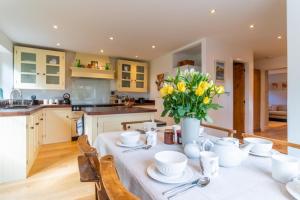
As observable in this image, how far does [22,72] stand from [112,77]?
2.09m

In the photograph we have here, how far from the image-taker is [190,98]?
3.49 ft

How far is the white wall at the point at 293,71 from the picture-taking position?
193 centimetres

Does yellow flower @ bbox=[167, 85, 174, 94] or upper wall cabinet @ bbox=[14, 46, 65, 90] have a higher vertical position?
upper wall cabinet @ bbox=[14, 46, 65, 90]

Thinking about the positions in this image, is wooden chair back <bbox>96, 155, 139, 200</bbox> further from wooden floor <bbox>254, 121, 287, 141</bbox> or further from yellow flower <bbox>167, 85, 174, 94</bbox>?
wooden floor <bbox>254, 121, 287, 141</bbox>

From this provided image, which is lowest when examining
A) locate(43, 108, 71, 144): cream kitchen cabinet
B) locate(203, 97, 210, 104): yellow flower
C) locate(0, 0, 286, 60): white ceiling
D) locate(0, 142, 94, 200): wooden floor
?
locate(0, 142, 94, 200): wooden floor

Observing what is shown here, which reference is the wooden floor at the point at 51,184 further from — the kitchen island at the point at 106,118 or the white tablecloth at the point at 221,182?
the white tablecloth at the point at 221,182

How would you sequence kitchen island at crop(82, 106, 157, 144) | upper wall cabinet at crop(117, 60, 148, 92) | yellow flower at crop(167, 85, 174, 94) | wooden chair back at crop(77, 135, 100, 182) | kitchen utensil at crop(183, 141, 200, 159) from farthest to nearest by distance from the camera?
upper wall cabinet at crop(117, 60, 148, 92)
kitchen island at crop(82, 106, 157, 144)
yellow flower at crop(167, 85, 174, 94)
kitchen utensil at crop(183, 141, 200, 159)
wooden chair back at crop(77, 135, 100, 182)

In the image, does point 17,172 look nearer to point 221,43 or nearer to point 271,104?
point 221,43

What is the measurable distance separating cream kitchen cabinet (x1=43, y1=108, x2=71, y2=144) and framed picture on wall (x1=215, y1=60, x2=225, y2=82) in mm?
3496

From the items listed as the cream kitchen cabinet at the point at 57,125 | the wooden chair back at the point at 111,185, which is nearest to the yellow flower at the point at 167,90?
the wooden chair back at the point at 111,185

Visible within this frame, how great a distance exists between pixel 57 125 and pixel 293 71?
435cm

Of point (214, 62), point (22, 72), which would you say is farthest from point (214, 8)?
point (22, 72)

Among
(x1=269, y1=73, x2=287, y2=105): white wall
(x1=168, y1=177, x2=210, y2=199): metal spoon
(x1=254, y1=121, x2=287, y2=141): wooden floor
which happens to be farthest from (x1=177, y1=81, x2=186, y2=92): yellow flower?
(x1=269, y1=73, x2=287, y2=105): white wall

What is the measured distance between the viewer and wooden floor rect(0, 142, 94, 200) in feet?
6.12
